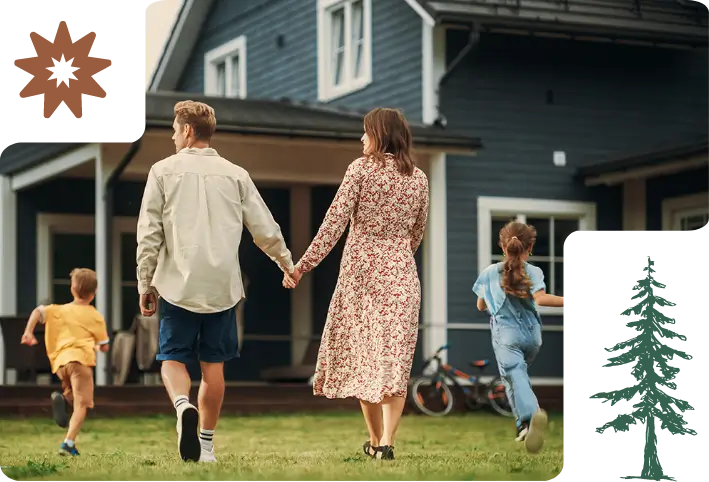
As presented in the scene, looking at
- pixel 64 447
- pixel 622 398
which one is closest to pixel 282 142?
pixel 64 447

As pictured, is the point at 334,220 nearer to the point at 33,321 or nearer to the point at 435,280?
the point at 33,321

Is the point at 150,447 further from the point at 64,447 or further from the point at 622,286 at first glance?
the point at 622,286

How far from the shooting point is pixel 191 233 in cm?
691

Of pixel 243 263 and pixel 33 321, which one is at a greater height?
pixel 243 263

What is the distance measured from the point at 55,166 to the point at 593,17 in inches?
252

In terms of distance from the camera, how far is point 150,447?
384 inches

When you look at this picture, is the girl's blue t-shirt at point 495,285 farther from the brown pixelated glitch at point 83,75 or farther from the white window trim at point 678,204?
the white window trim at point 678,204

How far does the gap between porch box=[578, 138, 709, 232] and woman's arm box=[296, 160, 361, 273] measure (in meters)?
9.46

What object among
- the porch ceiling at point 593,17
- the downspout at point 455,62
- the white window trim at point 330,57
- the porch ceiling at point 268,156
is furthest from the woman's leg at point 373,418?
the white window trim at point 330,57

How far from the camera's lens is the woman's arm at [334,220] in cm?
732

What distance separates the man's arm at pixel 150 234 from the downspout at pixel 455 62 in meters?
10.5

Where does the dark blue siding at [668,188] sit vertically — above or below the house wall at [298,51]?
below

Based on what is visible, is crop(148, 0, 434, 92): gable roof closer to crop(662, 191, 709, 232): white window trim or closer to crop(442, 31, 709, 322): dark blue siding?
crop(442, 31, 709, 322): dark blue siding

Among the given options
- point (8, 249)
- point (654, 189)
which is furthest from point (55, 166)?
point (654, 189)
